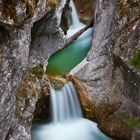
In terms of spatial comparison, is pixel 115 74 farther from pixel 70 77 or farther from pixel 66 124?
pixel 66 124

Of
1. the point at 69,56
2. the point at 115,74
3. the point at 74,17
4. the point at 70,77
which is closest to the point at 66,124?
the point at 70,77

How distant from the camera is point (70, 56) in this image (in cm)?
1616

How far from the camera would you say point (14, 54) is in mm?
7930

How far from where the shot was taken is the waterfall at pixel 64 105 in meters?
13.0

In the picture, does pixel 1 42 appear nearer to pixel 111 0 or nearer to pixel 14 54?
pixel 14 54

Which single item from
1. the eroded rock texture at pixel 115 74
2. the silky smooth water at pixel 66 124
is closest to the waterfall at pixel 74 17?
the eroded rock texture at pixel 115 74

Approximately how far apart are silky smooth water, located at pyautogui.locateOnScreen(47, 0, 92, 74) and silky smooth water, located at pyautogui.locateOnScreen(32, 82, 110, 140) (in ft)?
5.34

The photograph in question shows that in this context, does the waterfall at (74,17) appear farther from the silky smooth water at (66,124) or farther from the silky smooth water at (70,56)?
the silky smooth water at (66,124)

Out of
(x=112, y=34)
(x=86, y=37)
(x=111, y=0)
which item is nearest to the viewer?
(x=112, y=34)

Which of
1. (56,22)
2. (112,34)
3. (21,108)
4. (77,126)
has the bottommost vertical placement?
(77,126)

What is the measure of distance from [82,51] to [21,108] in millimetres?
7708

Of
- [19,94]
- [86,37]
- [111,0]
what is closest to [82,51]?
[86,37]

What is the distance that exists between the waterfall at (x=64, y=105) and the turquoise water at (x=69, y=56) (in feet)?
5.03

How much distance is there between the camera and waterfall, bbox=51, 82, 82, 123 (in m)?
13.0
